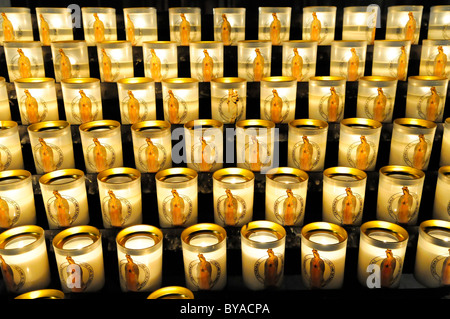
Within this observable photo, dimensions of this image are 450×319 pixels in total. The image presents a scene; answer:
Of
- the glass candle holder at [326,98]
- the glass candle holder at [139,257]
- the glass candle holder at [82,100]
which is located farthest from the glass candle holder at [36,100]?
the glass candle holder at [326,98]

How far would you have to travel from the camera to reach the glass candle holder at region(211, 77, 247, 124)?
1.27m

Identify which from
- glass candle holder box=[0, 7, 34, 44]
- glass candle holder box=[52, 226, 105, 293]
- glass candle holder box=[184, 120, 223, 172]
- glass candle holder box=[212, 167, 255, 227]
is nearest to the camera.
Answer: glass candle holder box=[52, 226, 105, 293]

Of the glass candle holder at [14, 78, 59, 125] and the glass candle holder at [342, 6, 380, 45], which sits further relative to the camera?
the glass candle holder at [342, 6, 380, 45]

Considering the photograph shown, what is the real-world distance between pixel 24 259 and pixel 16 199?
0.18 metres

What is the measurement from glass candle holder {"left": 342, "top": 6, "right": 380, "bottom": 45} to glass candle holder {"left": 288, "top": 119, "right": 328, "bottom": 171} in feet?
1.50

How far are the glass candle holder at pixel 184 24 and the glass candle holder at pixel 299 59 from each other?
315mm

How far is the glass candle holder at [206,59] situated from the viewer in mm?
1357

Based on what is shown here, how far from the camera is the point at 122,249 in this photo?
38.9 inches

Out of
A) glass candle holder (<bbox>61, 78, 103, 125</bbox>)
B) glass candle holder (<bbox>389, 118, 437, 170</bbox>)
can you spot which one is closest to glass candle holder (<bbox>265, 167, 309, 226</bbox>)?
glass candle holder (<bbox>389, 118, 437, 170</bbox>)

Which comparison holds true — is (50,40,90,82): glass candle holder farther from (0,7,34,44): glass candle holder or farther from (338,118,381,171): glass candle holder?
(338,118,381,171): glass candle holder

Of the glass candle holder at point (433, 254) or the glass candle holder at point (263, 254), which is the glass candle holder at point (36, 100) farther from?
the glass candle holder at point (433, 254)

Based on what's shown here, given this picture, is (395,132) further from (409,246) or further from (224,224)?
(224,224)

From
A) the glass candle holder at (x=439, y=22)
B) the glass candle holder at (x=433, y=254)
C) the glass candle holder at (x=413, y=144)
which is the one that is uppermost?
the glass candle holder at (x=439, y=22)

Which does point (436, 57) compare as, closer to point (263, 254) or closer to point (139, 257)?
point (263, 254)
